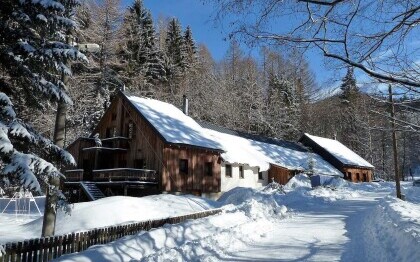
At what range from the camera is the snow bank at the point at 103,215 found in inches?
631

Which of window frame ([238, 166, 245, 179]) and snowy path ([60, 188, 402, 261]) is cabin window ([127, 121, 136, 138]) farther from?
snowy path ([60, 188, 402, 261])

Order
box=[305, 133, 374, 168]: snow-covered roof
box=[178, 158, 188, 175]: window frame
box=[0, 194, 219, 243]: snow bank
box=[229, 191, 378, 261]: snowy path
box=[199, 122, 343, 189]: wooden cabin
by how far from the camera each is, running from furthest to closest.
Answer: box=[305, 133, 374, 168]: snow-covered roof, box=[199, 122, 343, 189]: wooden cabin, box=[178, 158, 188, 175]: window frame, box=[0, 194, 219, 243]: snow bank, box=[229, 191, 378, 261]: snowy path

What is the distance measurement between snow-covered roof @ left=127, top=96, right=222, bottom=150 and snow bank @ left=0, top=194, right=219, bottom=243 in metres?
8.21

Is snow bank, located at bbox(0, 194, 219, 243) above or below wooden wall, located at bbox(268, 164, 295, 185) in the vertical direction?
below

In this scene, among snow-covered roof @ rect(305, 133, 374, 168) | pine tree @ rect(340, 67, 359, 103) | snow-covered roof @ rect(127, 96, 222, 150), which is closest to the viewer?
pine tree @ rect(340, 67, 359, 103)

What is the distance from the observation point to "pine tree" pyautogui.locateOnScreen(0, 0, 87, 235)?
29.2 feet

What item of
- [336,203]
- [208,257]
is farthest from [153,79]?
[208,257]

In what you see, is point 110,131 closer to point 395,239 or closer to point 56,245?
point 56,245

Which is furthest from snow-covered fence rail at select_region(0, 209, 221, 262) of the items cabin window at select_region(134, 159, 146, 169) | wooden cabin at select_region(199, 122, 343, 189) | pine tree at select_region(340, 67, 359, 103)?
wooden cabin at select_region(199, 122, 343, 189)

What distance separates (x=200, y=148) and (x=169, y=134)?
286cm

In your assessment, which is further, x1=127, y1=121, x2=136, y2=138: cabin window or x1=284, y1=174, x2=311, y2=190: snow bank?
x1=284, y1=174, x2=311, y2=190: snow bank

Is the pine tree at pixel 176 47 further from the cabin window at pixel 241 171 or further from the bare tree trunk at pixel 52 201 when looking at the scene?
the bare tree trunk at pixel 52 201

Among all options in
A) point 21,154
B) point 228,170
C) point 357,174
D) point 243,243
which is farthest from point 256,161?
point 21,154

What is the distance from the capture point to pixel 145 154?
98.4 feet
